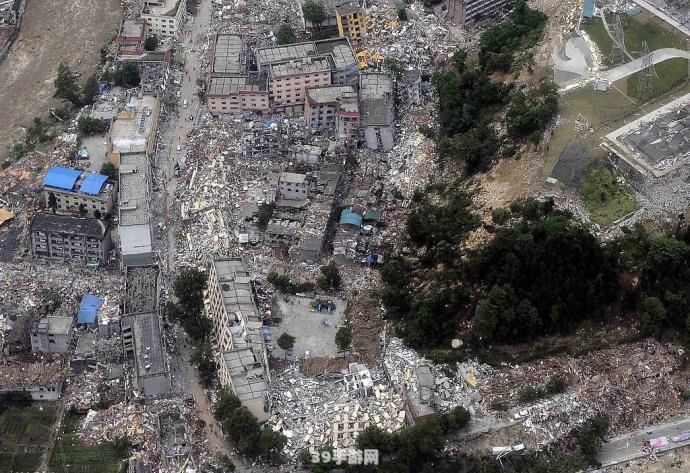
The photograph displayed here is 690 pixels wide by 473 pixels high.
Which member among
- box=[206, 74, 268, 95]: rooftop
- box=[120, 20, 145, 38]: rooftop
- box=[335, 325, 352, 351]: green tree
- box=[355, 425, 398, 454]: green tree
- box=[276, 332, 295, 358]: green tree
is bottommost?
box=[276, 332, 295, 358]: green tree

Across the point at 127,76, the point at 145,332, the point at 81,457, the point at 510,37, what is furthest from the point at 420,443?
the point at 127,76

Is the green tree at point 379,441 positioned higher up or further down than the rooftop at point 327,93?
further down

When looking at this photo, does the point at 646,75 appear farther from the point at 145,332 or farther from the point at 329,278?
the point at 145,332

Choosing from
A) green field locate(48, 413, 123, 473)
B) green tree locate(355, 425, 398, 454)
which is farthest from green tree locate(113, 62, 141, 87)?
green tree locate(355, 425, 398, 454)

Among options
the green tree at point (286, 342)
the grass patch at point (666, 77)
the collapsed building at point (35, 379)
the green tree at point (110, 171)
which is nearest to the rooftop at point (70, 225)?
the green tree at point (110, 171)

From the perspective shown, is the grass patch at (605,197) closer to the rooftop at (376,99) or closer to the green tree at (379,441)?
the rooftop at (376,99)

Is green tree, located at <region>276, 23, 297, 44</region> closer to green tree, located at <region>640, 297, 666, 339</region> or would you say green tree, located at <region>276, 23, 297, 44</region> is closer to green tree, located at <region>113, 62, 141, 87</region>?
green tree, located at <region>113, 62, 141, 87</region>
